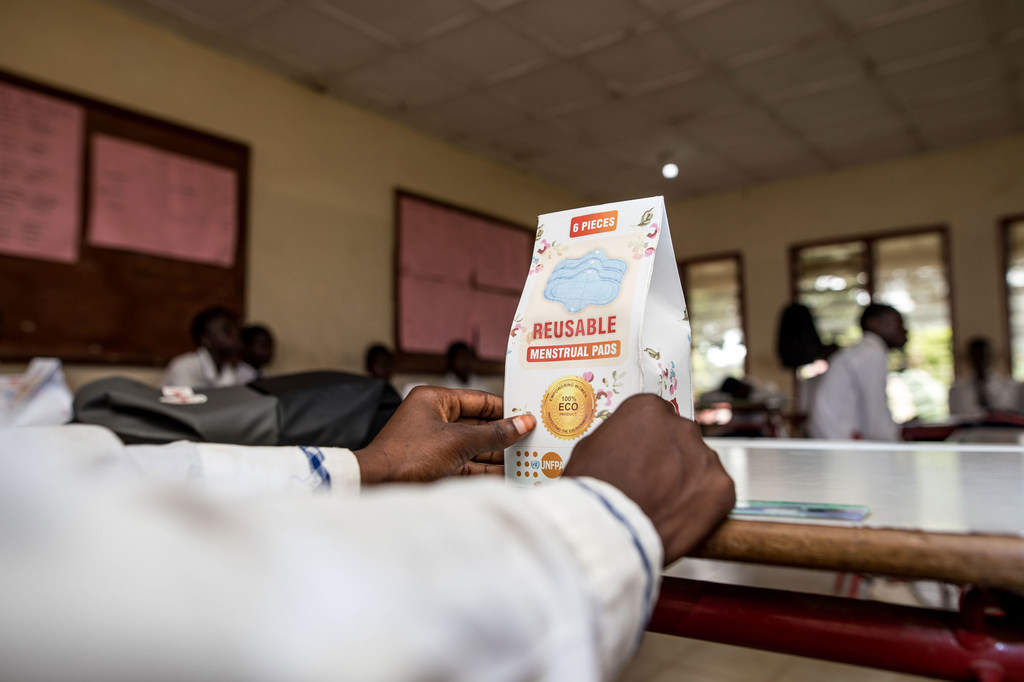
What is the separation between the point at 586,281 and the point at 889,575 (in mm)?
346

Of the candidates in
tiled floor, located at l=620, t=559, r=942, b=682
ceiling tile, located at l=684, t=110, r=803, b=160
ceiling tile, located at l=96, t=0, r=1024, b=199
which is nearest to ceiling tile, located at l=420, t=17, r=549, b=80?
ceiling tile, located at l=96, t=0, r=1024, b=199

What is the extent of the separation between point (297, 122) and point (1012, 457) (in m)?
3.83

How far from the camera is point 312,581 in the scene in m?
0.23

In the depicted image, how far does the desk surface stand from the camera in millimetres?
414

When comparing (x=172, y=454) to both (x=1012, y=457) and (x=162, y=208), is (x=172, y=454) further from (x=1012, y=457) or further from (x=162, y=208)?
(x=162, y=208)

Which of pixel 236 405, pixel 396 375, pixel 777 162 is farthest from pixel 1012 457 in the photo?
pixel 777 162

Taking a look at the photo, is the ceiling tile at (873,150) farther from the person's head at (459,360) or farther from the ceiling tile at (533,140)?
the person's head at (459,360)

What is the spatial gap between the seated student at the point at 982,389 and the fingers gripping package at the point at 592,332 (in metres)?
4.94

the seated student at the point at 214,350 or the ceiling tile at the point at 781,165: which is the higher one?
the ceiling tile at the point at 781,165

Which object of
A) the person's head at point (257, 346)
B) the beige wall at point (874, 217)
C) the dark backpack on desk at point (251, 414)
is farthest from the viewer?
the beige wall at point (874, 217)

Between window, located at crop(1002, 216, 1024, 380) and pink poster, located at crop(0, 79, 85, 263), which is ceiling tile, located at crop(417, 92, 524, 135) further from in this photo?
window, located at crop(1002, 216, 1024, 380)

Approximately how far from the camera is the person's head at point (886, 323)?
120 inches

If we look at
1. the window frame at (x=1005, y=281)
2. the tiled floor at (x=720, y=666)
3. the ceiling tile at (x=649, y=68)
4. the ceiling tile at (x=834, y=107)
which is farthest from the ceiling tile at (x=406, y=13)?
the window frame at (x=1005, y=281)

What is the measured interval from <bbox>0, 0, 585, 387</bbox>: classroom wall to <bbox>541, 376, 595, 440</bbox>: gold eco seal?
9.77 ft
